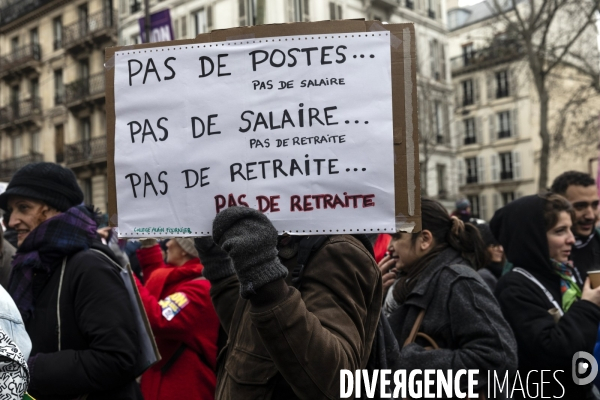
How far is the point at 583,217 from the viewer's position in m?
4.76

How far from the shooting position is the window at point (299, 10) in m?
25.8

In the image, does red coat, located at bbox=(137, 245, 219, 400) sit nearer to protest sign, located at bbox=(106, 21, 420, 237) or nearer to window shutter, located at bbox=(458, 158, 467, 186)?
protest sign, located at bbox=(106, 21, 420, 237)

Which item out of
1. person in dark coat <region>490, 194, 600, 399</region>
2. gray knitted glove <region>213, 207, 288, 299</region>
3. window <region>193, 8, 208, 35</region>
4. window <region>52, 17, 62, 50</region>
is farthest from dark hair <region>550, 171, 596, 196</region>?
window <region>52, 17, 62, 50</region>

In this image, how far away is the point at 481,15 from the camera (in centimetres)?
5059

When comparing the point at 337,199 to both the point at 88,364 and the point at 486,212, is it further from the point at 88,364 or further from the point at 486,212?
the point at 486,212

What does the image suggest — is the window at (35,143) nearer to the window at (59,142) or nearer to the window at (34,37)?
the window at (59,142)

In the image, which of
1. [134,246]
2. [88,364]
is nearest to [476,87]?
[134,246]

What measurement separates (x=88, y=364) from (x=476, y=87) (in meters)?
43.8

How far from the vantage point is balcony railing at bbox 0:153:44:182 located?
3362 centimetres

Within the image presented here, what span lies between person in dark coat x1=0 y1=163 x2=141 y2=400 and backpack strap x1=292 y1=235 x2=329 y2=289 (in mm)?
1129

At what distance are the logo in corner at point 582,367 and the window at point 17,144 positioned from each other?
36.2 meters

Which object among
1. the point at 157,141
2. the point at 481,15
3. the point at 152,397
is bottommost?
the point at 152,397

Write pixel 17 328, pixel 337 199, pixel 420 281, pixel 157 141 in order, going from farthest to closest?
1. pixel 420 281
2. pixel 157 141
3. pixel 337 199
4. pixel 17 328

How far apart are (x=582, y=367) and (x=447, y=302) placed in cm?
91
